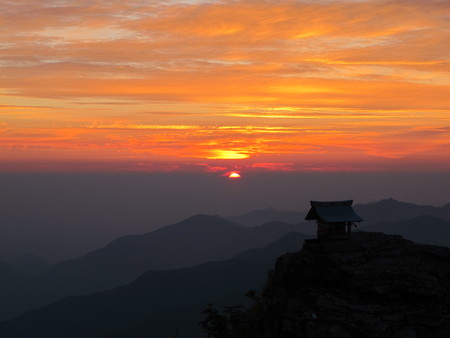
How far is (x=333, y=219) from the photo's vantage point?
6353 centimetres

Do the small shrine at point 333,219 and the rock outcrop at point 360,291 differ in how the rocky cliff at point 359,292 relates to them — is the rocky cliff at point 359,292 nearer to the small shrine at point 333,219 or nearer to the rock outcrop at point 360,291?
the rock outcrop at point 360,291

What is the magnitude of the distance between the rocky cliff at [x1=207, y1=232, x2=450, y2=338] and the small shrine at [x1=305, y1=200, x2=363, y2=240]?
1274mm

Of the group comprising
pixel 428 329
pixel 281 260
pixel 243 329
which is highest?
pixel 281 260

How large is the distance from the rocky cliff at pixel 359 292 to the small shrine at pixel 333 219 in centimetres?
127

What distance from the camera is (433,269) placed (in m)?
60.1

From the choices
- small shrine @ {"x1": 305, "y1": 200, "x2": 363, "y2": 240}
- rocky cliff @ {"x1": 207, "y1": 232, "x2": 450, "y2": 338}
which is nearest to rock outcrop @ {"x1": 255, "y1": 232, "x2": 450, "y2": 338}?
rocky cliff @ {"x1": 207, "y1": 232, "x2": 450, "y2": 338}

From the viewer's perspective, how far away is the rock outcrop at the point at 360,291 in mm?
54750

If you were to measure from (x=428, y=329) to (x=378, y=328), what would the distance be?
17.6 ft

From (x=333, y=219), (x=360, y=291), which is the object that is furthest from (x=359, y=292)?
(x=333, y=219)

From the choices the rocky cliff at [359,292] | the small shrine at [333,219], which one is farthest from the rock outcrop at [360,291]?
the small shrine at [333,219]

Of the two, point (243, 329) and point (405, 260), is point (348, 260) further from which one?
point (243, 329)

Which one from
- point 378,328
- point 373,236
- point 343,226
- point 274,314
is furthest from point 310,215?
point 378,328

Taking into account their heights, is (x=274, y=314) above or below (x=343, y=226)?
below

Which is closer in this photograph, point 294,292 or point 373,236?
point 294,292
